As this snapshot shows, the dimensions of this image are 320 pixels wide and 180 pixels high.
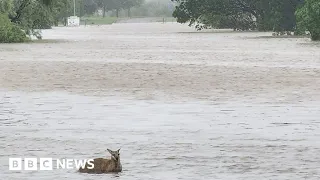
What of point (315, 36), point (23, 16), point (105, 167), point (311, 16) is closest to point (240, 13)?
point (315, 36)

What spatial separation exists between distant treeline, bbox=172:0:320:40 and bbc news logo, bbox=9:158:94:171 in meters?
55.4

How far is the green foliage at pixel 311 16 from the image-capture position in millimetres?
66625

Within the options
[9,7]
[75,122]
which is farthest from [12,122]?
[9,7]

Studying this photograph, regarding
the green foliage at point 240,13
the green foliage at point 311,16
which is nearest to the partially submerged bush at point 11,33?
the green foliage at point 311,16

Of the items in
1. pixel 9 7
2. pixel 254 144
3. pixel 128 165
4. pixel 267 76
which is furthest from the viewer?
pixel 9 7

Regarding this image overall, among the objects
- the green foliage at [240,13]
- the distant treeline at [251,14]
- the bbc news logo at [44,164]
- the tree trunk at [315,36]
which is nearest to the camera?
the bbc news logo at [44,164]

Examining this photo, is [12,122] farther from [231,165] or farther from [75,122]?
[231,165]

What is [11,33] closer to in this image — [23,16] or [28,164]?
[23,16]

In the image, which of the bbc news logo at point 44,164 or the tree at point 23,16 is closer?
the bbc news logo at point 44,164

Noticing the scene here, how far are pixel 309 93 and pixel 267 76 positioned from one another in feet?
23.3

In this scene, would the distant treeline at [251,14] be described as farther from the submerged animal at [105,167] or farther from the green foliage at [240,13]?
the submerged animal at [105,167]

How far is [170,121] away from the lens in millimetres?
18500

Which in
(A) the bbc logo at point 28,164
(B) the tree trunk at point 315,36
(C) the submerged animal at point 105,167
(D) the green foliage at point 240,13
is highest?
(C) the submerged animal at point 105,167

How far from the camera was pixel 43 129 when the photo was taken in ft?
56.7
